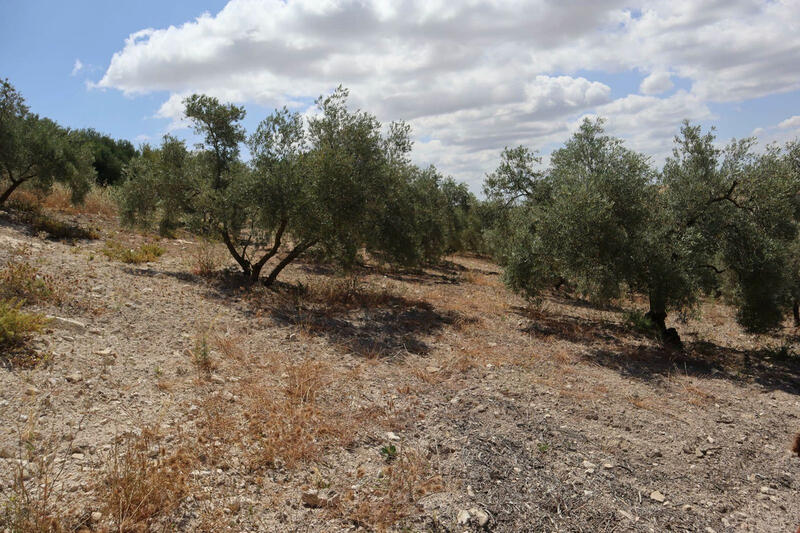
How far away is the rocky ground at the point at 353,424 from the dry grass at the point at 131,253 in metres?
1.75

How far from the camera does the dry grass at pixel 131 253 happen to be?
43.9ft

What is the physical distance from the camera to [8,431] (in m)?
4.68

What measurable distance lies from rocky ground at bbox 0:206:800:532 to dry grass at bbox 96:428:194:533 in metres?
A: 0.02

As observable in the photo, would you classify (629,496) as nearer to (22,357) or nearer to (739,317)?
(22,357)

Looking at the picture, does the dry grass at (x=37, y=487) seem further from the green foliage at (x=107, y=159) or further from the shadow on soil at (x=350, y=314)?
the green foliage at (x=107, y=159)

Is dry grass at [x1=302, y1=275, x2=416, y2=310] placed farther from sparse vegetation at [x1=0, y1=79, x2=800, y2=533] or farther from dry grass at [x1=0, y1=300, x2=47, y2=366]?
dry grass at [x1=0, y1=300, x2=47, y2=366]

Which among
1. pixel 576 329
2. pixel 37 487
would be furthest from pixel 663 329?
pixel 37 487

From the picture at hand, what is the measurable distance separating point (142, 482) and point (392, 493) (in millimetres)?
2336

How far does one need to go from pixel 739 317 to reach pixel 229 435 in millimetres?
13817

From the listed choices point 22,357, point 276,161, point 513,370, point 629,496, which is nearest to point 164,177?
point 276,161

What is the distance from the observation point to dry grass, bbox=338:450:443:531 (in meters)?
4.42

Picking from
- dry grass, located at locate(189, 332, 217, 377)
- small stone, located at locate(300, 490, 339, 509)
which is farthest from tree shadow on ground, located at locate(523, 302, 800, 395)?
dry grass, located at locate(189, 332, 217, 377)

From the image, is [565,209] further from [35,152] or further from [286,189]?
[35,152]

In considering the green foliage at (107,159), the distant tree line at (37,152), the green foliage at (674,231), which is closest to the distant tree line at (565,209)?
the green foliage at (674,231)
